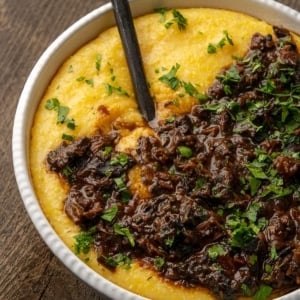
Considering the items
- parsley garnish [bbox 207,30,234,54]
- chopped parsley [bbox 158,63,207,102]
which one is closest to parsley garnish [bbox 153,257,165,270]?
chopped parsley [bbox 158,63,207,102]

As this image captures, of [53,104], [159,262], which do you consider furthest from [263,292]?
[53,104]

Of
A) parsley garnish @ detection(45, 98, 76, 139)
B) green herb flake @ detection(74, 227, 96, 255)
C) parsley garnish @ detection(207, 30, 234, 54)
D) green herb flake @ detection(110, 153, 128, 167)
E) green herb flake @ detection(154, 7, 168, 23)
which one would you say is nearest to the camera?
green herb flake @ detection(74, 227, 96, 255)

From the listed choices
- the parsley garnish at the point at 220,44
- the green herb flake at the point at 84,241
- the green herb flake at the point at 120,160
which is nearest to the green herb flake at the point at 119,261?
the green herb flake at the point at 84,241

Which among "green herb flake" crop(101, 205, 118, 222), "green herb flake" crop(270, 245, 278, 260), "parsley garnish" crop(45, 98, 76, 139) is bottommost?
"green herb flake" crop(270, 245, 278, 260)

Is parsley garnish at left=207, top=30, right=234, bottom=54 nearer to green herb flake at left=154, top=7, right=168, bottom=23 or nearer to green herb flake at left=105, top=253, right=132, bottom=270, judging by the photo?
green herb flake at left=154, top=7, right=168, bottom=23

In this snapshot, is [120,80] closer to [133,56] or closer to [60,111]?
[133,56]

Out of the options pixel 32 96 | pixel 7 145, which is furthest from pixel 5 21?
pixel 32 96
